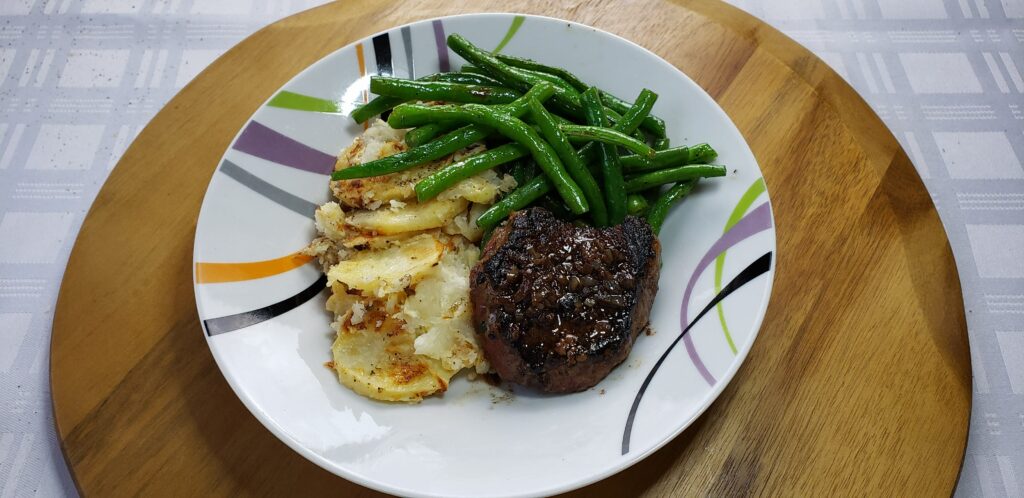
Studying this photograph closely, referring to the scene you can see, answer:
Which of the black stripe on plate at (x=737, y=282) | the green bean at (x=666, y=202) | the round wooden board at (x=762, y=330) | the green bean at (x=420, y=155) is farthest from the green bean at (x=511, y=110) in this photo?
the black stripe on plate at (x=737, y=282)

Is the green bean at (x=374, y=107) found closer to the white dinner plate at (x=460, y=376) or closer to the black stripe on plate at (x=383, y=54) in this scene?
the white dinner plate at (x=460, y=376)

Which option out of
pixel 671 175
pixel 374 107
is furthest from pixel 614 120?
pixel 374 107

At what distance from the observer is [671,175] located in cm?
331

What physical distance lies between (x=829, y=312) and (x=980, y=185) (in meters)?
1.71

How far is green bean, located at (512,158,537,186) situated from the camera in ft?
11.2

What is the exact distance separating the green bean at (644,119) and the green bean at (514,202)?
1.90 feet

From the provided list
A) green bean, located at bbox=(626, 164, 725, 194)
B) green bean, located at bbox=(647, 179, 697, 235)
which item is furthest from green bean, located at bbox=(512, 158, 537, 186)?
green bean, located at bbox=(647, 179, 697, 235)

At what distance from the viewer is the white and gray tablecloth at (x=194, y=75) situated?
11.5ft

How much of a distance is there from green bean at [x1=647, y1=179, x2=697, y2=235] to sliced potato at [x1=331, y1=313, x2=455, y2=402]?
1161 mm

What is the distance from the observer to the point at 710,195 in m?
3.29

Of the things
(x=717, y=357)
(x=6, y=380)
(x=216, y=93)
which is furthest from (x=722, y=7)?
(x=6, y=380)

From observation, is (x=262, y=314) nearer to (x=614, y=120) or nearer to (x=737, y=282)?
(x=614, y=120)

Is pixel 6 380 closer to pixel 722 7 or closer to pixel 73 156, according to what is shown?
pixel 73 156

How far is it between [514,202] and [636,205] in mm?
578
